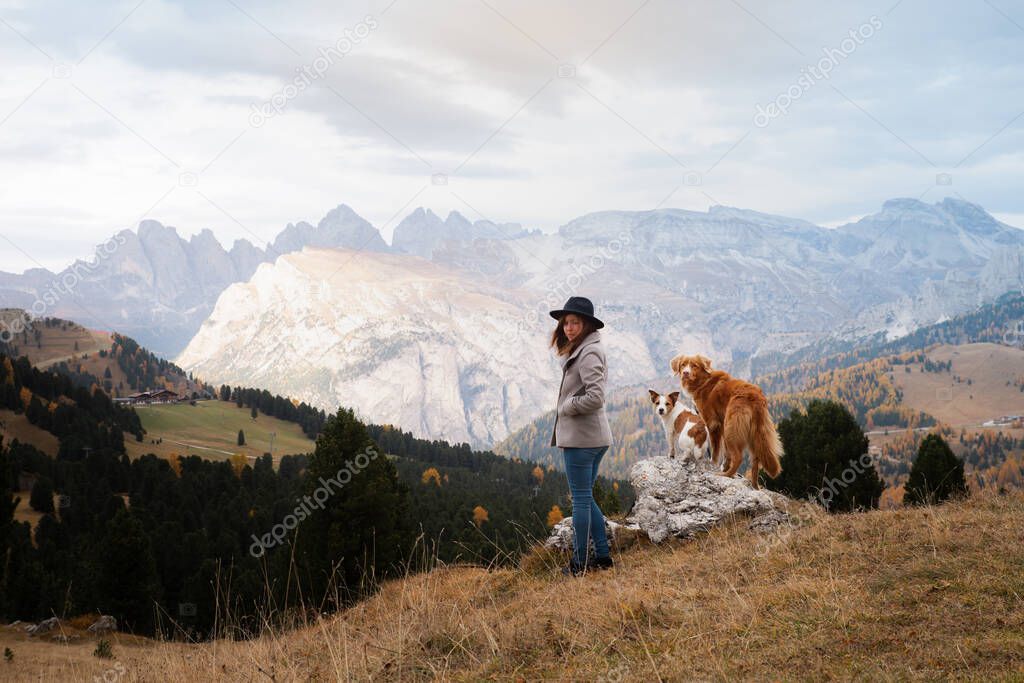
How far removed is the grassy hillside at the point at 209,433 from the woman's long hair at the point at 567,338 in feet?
499

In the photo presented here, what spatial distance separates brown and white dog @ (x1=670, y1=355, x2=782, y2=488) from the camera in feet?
39.1

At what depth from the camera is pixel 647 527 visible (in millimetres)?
11820

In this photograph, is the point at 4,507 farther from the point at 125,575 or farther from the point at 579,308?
the point at 579,308

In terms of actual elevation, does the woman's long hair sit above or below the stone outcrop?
above

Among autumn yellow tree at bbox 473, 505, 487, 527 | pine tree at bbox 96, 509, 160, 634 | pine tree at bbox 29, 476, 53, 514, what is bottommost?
pine tree at bbox 29, 476, 53, 514

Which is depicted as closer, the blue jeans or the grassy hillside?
the blue jeans

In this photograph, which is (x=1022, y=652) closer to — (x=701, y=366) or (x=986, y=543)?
(x=986, y=543)

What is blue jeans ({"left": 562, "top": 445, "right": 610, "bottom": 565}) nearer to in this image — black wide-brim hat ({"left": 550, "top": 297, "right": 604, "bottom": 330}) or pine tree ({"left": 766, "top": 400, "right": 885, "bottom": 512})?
black wide-brim hat ({"left": 550, "top": 297, "right": 604, "bottom": 330})

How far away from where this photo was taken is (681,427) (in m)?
13.5

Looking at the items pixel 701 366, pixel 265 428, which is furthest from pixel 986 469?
pixel 701 366

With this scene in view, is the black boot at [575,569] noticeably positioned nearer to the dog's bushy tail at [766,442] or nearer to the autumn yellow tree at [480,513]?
the dog's bushy tail at [766,442]

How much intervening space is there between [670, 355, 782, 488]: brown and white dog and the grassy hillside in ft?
494

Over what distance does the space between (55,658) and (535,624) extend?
23.3 meters

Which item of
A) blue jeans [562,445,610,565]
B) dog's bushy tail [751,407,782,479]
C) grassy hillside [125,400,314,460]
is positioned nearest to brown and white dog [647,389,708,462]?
dog's bushy tail [751,407,782,479]
